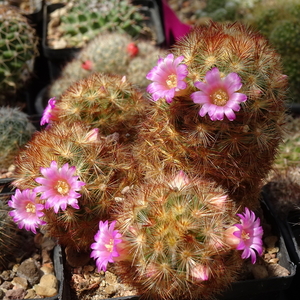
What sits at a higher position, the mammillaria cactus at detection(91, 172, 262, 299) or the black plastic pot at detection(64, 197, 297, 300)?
the mammillaria cactus at detection(91, 172, 262, 299)

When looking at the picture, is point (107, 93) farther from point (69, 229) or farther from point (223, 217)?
point (223, 217)

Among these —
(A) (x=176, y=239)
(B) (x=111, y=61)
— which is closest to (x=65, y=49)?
(B) (x=111, y=61)

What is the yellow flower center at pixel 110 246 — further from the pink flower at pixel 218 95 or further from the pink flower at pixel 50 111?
the pink flower at pixel 50 111

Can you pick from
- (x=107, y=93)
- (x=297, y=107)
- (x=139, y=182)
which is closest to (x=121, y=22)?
(x=297, y=107)

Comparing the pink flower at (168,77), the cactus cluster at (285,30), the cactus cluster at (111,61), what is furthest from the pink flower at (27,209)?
the cactus cluster at (285,30)

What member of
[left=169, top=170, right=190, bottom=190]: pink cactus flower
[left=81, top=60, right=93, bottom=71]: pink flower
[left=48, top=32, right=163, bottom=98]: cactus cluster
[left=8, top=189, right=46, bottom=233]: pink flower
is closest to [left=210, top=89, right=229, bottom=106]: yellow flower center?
[left=169, top=170, right=190, bottom=190]: pink cactus flower

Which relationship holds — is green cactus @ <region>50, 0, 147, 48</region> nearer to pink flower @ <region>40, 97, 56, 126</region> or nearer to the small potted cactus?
pink flower @ <region>40, 97, 56, 126</region>

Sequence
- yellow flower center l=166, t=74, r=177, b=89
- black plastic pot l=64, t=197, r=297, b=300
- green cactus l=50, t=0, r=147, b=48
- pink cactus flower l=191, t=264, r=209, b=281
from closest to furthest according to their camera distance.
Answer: pink cactus flower l=191, t=264, r=209, b=281, yellow flower center l=166, t=74, r=177, b=89, black plastic pot l=64, t=197, r=297, b=300, green cactus l=50, t=0, r=147, b=48

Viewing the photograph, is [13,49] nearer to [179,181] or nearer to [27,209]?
[27,209]
